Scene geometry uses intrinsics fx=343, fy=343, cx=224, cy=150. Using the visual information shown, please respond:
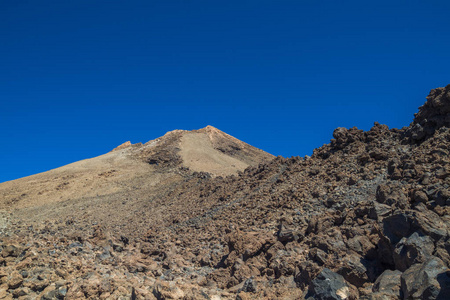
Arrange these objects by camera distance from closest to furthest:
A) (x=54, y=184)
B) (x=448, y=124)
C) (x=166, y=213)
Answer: (x=448, y=124) < (x=166, y=213) < (x=54, y=184)

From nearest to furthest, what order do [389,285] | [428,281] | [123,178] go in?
[428,281], [389,285], [123,178]

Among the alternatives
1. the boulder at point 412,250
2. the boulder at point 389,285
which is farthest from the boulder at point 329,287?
the boulder at point 412,250

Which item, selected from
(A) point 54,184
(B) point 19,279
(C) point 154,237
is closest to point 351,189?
(C) point 154,237

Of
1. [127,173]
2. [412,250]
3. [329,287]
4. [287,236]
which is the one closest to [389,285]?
[412,250]

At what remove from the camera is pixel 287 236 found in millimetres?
10242

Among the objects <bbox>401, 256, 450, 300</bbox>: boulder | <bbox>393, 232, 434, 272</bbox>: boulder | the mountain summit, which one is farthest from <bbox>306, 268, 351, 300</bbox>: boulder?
the mountain summit

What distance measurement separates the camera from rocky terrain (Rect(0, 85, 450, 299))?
695cm

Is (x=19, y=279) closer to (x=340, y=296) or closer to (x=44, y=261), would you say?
(x=44, y=261)

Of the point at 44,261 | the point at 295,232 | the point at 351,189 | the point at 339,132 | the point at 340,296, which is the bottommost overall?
the point at 340,296

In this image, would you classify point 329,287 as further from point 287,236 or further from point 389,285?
point 287,236

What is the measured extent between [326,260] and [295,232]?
2.22m

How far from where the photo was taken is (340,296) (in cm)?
653

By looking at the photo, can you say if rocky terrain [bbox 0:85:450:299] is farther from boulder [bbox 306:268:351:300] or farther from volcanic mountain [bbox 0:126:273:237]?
volcanic mountain [bbox 0:126:273:237]

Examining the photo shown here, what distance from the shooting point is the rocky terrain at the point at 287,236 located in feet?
22.8
